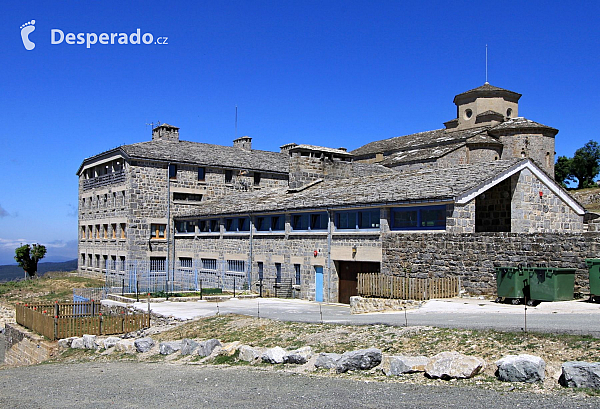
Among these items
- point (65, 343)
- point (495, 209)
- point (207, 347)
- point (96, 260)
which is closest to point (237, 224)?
point (495, 209)

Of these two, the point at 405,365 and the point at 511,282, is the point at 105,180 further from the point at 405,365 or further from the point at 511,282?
the point at 405,365

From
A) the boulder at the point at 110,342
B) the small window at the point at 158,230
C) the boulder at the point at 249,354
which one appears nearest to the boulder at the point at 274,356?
the boulder at the point at 249,354

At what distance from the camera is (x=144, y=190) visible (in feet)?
126

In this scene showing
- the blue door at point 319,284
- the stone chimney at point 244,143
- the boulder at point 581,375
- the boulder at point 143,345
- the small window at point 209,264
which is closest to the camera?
the boulder at point 581,375

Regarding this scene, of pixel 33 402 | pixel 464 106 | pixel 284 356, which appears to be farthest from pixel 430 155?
pixel 33 402

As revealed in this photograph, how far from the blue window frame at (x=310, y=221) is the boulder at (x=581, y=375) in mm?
17674

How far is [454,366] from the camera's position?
9625 millimetres

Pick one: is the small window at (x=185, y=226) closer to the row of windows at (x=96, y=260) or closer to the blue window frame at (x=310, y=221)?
the row of windows at (x=96, y=260)

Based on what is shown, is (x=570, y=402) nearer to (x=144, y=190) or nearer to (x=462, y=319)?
(x=462, y=319)

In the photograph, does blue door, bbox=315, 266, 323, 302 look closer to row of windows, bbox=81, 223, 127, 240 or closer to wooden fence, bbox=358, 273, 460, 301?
wooden fence, bbox=358, 273, 460, 301

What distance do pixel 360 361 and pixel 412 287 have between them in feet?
29.9

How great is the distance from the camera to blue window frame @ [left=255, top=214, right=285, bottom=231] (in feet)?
94.4

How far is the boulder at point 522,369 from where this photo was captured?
8.98 meters

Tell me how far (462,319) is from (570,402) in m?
5.98
